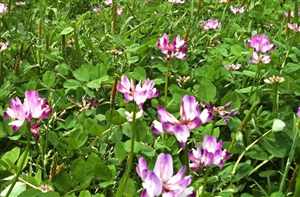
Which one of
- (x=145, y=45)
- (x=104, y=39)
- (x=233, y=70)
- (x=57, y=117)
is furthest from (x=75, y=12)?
(x=57, y=117)

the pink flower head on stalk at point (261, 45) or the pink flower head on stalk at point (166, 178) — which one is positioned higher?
the pink flower head on stalk at point (261, 45)

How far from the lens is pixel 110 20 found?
253 cm

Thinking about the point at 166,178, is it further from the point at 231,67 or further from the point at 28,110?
the point at 231,67

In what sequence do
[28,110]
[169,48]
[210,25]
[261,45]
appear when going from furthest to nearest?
[210,25], [261,45], [169,48], [28,110]

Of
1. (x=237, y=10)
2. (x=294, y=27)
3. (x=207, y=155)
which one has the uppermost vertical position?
(x=237, y=10)

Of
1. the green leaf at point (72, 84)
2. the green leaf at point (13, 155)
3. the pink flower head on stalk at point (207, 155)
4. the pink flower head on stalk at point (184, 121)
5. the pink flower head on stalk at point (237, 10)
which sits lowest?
the pink flower head on stalk at point (207, 155)

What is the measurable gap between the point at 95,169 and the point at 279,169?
447 mm

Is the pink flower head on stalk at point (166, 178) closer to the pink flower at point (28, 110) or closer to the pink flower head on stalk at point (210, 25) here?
the pink flower at point (28, 110)

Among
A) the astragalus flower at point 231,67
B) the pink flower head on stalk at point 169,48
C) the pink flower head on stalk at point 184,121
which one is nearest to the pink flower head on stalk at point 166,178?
the pink flower head on stalk at point 184,121

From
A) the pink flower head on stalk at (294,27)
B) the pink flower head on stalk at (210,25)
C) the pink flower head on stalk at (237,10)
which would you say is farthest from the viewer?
the pink flower head on stalk at (237,10)

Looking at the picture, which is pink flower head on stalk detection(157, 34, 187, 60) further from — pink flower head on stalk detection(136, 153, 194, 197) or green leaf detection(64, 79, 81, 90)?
pink flower head on stalk detection(136, 153, 194, 197)

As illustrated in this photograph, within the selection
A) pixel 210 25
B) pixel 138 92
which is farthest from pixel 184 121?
pixel 210 25

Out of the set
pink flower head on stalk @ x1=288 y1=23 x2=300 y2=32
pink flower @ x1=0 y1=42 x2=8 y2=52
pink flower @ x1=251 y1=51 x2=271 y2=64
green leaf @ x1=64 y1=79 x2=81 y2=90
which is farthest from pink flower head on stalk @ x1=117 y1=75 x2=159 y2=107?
pink flower head on stalk @ x1=288 y1=23 x2=300 y2=32

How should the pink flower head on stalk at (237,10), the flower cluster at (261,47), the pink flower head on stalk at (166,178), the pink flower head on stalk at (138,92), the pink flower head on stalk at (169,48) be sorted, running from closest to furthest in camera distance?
1. the pink flower head on stalk at (166,178)
2. the pink flower head on stalk at (138,92)
3. the pink flower head on stalk at (169,48)
4. the flower cluster at (261,47)
5. the pink flower head on stalk at (237,10)
